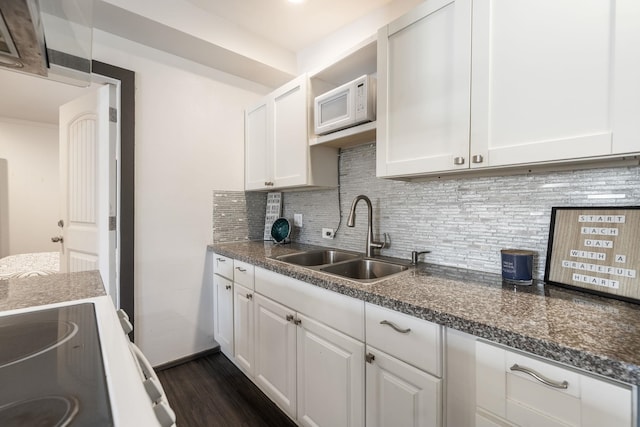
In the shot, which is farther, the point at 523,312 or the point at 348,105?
the point at 348,105

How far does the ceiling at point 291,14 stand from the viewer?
1.87 meters

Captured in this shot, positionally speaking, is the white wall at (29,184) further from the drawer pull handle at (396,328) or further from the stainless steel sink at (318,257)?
the drawer pull handle at (396,328)

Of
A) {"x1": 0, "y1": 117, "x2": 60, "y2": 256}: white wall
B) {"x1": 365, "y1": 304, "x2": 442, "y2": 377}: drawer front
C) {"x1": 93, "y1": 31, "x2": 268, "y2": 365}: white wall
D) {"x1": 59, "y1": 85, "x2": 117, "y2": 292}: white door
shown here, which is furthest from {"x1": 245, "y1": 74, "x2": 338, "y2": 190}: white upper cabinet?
{"x1": 0, "y1": 117, "x2": 60, "y2": 256}: white wall

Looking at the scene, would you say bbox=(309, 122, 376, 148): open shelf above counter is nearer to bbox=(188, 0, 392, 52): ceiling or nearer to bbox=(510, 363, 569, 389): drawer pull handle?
bbox=(188, 0, 392, 52): ceiling

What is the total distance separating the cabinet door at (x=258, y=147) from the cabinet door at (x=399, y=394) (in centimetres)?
155

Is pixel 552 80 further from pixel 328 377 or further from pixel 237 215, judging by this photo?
pixel 237 215

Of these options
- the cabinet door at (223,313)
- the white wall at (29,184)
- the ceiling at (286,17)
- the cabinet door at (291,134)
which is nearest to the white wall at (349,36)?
the ceiling at (286,17)

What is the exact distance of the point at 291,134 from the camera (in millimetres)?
2045

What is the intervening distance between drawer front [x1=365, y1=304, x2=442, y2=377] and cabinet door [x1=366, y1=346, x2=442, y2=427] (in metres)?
0.03

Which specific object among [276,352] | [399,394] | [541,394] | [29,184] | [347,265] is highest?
[29,184]

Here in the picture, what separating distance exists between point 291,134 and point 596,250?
170cm

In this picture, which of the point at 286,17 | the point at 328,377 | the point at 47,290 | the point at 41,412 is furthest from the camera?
the point at 286,17

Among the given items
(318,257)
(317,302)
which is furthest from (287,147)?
(317,302)

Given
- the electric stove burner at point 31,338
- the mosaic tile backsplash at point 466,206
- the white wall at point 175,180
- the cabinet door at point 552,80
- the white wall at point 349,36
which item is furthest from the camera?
the white wall at point 175,180
